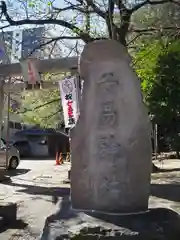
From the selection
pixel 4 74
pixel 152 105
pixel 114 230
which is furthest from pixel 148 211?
pixel 152 105

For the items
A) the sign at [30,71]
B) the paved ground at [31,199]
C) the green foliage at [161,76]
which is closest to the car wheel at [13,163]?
the paved ground at [31,199]

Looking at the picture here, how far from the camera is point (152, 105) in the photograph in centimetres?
1580

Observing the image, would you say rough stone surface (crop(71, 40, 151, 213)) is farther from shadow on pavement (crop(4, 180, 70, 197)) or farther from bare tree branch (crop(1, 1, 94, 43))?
bare tree branch (crop(1, 1, 94, 43))

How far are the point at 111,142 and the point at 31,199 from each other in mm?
6134

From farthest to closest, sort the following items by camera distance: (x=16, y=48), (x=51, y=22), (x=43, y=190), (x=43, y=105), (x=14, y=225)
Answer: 1. (x=43, y=105)
2. (x=16, y=48)
3. (x=51, y=22)
4. (x=43, y=190)
5. (x=14, y=225)

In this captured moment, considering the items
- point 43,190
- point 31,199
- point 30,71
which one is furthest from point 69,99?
point 31,199

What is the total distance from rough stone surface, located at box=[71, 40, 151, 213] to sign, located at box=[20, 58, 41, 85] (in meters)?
7.87

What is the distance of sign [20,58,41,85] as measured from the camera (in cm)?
1297

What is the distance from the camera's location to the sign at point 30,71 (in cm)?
1297

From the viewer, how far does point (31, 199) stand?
35.5 feet

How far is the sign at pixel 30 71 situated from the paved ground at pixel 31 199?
133 inches

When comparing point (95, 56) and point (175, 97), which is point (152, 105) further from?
point (95, 56)

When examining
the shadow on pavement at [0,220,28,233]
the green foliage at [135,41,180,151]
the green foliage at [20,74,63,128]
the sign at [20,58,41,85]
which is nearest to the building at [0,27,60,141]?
the sign at [20,58,41,85]

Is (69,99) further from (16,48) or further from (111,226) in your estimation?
(111,226)
